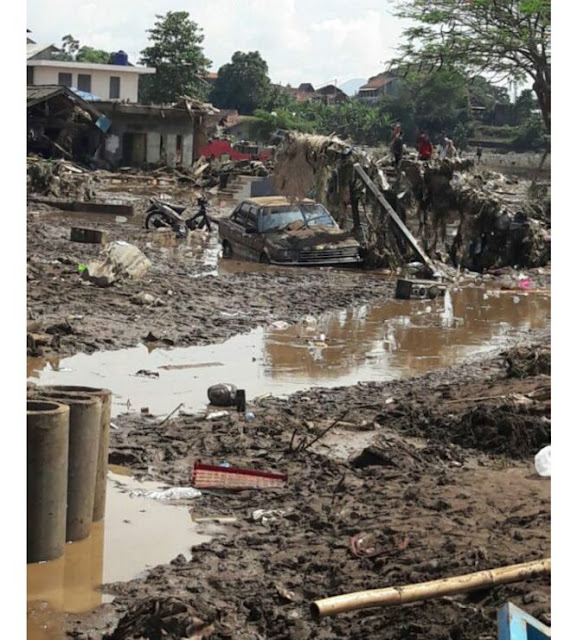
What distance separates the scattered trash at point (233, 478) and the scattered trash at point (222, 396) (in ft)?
8.29

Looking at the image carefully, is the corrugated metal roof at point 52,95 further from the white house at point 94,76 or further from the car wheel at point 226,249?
the car wheel at point 226,249

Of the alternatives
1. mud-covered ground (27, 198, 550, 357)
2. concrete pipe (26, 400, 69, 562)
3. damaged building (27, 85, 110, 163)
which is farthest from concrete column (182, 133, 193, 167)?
concrete pipe (26, 400, 69, 562)

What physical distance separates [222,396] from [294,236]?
10943 mm

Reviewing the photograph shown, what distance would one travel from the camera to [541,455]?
7.36 m

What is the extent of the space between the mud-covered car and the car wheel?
67cm

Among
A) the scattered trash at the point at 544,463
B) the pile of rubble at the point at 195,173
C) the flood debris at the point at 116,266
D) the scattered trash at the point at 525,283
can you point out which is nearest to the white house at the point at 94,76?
the pile of rubble at the point at 195,173

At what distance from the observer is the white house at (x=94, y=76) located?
58.6 meters

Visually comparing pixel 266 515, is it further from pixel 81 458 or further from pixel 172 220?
pixel 172 220

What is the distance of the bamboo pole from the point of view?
16.2 feet

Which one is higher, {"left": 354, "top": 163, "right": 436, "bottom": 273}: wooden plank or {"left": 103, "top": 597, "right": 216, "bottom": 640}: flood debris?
{"left": 354, "top": 163, "right": 436, "bottom": 273}: wooden plank

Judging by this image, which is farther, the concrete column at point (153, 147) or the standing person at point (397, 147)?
the concrete column at point (153, 147)

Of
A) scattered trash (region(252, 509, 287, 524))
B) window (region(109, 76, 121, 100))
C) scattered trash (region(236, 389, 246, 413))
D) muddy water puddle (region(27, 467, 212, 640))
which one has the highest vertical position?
window (region(109, 76, 121, 100))

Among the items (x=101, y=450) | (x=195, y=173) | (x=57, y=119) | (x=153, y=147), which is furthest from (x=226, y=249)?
(x=153, y=147)

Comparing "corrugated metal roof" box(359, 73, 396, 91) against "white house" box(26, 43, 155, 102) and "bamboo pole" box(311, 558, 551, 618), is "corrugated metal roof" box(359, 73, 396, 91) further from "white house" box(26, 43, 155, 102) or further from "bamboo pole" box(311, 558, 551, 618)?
"bamboo pole" box(311, 558, 551, 618)
